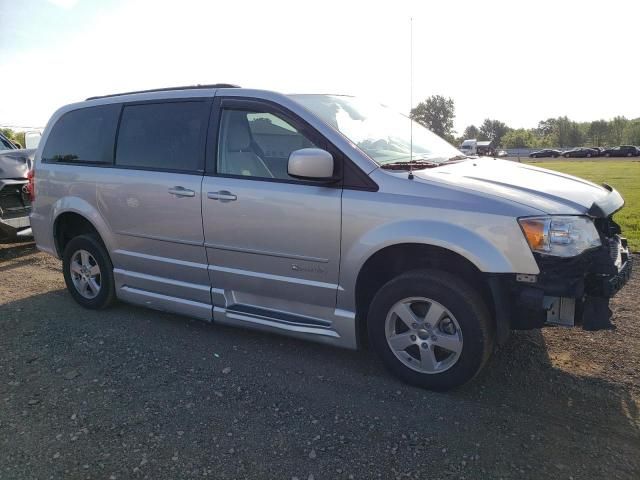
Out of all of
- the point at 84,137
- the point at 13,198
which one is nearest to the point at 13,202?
the point at 13,198

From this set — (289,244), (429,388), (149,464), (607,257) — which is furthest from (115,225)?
(607,257)

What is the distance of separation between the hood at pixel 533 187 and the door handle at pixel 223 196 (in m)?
1.36

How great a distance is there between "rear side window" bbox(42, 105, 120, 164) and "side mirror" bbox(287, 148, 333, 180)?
2.22 metres

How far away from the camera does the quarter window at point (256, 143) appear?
12.4 ft

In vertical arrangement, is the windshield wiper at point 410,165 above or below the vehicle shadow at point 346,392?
above

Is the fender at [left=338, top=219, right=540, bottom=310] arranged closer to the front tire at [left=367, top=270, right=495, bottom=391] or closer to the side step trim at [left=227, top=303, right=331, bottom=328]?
the front tire at [left=367, top=270, right=495, bottom=391]

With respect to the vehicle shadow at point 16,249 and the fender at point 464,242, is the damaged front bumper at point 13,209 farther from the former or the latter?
the fender at point 464,242

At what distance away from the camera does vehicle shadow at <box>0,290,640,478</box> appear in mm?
2787

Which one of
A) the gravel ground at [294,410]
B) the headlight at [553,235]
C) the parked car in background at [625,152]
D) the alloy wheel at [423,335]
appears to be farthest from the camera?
the parked car in background at [625,152]

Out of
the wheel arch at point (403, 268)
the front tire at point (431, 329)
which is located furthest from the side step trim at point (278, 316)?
the front tire at point (431, 329)

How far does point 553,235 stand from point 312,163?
149 centimetres

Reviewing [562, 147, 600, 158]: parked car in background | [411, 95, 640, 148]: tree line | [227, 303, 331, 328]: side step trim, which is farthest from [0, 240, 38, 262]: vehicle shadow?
[411, 95, 640, 148]: tree line

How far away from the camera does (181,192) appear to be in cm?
413

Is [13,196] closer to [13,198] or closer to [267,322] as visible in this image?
[13,198]
